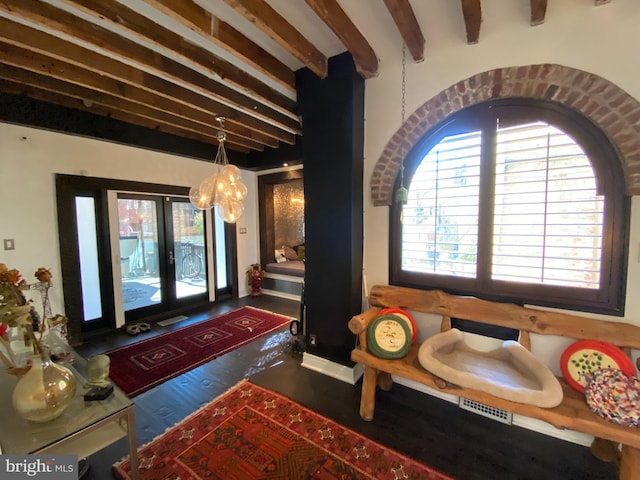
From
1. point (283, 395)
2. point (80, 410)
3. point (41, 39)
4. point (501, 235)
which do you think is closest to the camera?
point (80, 410)

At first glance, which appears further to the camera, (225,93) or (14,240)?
(14,240)

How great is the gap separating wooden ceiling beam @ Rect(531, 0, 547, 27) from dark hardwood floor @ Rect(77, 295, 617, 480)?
2.82m

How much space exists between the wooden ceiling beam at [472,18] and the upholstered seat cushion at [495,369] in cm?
218

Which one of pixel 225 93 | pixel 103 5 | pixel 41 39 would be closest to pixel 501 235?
pixel 225 93

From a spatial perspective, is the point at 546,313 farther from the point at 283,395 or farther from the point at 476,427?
the point at 283,395

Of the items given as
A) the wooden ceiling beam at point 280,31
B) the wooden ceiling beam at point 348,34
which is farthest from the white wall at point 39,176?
the wooden ceiling beam at point 348,34

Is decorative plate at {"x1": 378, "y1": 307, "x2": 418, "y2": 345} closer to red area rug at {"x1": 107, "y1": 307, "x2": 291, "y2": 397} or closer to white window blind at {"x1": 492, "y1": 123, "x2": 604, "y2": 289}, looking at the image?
white window blind at {"x1": 492, "y1": 123, "x2": 604, "y2": 289}

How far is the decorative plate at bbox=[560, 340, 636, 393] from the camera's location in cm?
154

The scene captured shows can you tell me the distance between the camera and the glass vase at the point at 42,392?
49.4 inches

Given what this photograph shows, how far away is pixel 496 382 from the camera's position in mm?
1579

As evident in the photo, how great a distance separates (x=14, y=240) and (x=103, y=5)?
269 cm

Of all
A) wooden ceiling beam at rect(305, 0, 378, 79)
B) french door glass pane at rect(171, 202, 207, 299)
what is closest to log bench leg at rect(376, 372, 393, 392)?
wooden ceiling beam at rect(305, 0, 378, 79)

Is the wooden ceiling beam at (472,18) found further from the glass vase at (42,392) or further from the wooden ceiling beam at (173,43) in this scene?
the glass vase at (42,392)

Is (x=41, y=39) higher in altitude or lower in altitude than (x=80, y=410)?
higher
